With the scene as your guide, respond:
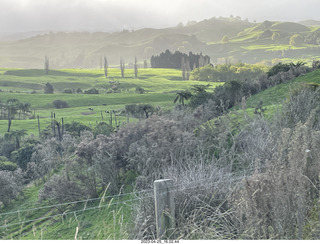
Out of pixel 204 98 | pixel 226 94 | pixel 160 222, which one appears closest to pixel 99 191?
pixel 160 222

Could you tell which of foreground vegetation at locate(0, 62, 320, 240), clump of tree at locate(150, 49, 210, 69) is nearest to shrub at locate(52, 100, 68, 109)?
foreground vegetation at locate(0, 62, 320, 240)

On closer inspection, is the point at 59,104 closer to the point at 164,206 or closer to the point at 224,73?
the point at 224,73

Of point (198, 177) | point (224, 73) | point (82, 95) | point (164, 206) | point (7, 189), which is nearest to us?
point (164, 206)

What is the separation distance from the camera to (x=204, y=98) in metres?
35.7

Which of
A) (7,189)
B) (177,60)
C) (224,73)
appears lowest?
(224,73)

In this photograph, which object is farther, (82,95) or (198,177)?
(82,95)

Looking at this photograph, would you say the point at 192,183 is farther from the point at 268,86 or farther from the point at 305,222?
the point at 268,86

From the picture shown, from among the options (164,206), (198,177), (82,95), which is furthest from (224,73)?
(164,206)

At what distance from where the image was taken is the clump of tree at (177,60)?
582 ft

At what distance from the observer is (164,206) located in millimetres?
5867

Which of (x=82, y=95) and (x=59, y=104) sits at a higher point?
(x=82, y=95)

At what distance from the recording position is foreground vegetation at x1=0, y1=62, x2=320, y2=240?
5773 mm

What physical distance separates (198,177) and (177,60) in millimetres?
180883

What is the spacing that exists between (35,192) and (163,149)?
1346cm
